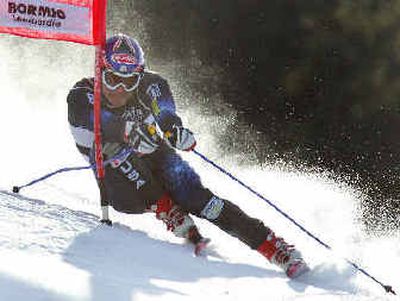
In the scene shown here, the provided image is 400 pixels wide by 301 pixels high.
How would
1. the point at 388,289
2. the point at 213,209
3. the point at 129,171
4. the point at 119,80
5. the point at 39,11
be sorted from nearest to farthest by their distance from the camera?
1. the point at 388,289
2. the point at 39,11
3. the point at 213,209
4. the point at 119,80
5. the point at 129,171

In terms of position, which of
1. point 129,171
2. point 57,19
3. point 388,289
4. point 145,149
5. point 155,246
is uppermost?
point 57,19

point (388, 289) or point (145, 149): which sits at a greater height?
point (145, 149)

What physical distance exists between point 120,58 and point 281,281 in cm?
179

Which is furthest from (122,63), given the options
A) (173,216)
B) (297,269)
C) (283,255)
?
(297,269)

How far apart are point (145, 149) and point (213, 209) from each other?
631mm

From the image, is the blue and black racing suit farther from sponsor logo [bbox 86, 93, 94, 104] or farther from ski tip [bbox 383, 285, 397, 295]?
ski tip [bbox 383, 285, 397, 295]

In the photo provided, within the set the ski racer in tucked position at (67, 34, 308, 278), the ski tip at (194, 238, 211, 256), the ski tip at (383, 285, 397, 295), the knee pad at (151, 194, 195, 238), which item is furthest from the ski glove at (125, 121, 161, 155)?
the ski tip at (383, 285, 397, 295)

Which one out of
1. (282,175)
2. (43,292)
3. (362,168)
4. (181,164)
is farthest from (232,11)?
(43,292)

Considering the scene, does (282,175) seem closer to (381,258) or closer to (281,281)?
(381,258)

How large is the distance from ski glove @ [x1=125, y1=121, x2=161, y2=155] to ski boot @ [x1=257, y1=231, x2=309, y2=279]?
1.02m

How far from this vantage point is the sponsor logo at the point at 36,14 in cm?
479

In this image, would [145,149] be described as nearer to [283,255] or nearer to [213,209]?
[213,209]

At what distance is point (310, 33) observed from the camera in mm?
22578

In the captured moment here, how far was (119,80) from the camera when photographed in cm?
504
